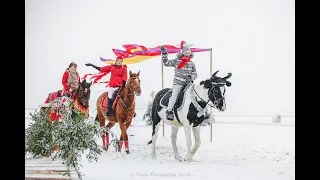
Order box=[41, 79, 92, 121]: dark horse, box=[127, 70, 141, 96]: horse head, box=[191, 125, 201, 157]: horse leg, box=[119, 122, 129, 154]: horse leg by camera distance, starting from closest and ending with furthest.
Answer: box=[191, 125, 201, 157]: horse leg, box=[127, 70, 141, 96]: horse head, box=[119, 122, 129, 154]: horse leg, box=[41, 79, 92, 121]: dark horse

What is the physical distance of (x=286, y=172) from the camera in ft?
17.1

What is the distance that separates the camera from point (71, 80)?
5617 millimetres

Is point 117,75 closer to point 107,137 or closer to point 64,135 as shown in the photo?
point 107,137

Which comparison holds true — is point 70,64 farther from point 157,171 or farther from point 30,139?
→ point 157,171

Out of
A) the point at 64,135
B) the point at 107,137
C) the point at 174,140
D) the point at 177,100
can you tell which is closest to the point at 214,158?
the point at 174,140

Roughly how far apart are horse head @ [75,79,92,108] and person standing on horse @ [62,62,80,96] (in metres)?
0.07

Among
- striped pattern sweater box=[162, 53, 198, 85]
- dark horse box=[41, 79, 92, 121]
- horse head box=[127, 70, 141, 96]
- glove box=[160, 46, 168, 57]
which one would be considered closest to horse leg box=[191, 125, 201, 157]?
striped pattern sweater box=[162, 53, 198, 85]

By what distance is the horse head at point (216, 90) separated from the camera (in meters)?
5.01

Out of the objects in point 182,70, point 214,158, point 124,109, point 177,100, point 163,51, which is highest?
point 163,51

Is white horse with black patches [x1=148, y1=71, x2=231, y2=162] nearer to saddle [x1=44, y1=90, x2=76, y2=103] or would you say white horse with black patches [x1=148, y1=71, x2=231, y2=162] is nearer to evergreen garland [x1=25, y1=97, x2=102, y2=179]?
evergreen garland [x1=25, y1=97, x2=102, y2=179]

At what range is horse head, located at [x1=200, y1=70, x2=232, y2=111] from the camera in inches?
197

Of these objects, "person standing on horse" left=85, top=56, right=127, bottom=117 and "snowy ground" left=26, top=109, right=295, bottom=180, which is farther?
"person standing on horse" left=85, top=56, right=127, bottom=117

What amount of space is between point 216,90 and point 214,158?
2.76ft
